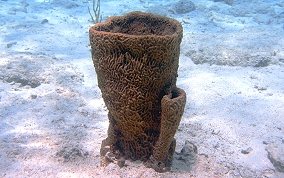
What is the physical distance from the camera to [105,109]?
4438 millimetres

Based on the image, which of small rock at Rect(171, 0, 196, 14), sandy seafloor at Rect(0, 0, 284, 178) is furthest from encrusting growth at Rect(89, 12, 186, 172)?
small rock at Rect(171, 0, 196, 14)

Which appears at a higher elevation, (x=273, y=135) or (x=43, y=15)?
(x=43, y=15)

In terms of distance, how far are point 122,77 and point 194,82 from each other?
138 inches

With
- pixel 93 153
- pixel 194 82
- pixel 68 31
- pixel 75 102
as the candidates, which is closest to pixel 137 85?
pixel 93 153

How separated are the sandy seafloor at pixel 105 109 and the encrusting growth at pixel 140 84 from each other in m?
0.30

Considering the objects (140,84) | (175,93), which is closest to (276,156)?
(175,93)

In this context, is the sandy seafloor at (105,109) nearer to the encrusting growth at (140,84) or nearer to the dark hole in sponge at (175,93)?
the encrusting growth at (140,84)

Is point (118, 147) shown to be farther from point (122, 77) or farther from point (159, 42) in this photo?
point (159, 42)

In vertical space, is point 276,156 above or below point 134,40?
below

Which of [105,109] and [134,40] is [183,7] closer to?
[105,109]

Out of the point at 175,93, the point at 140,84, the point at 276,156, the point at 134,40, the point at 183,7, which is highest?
the point at 183,7

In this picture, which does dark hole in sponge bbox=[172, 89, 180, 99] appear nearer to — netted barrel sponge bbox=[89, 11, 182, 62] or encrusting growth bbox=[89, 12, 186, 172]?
encrusting growth bbox=[89, 12, 186, 172]

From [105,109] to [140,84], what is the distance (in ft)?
7.85

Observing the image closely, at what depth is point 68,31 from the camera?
9.41 metres
